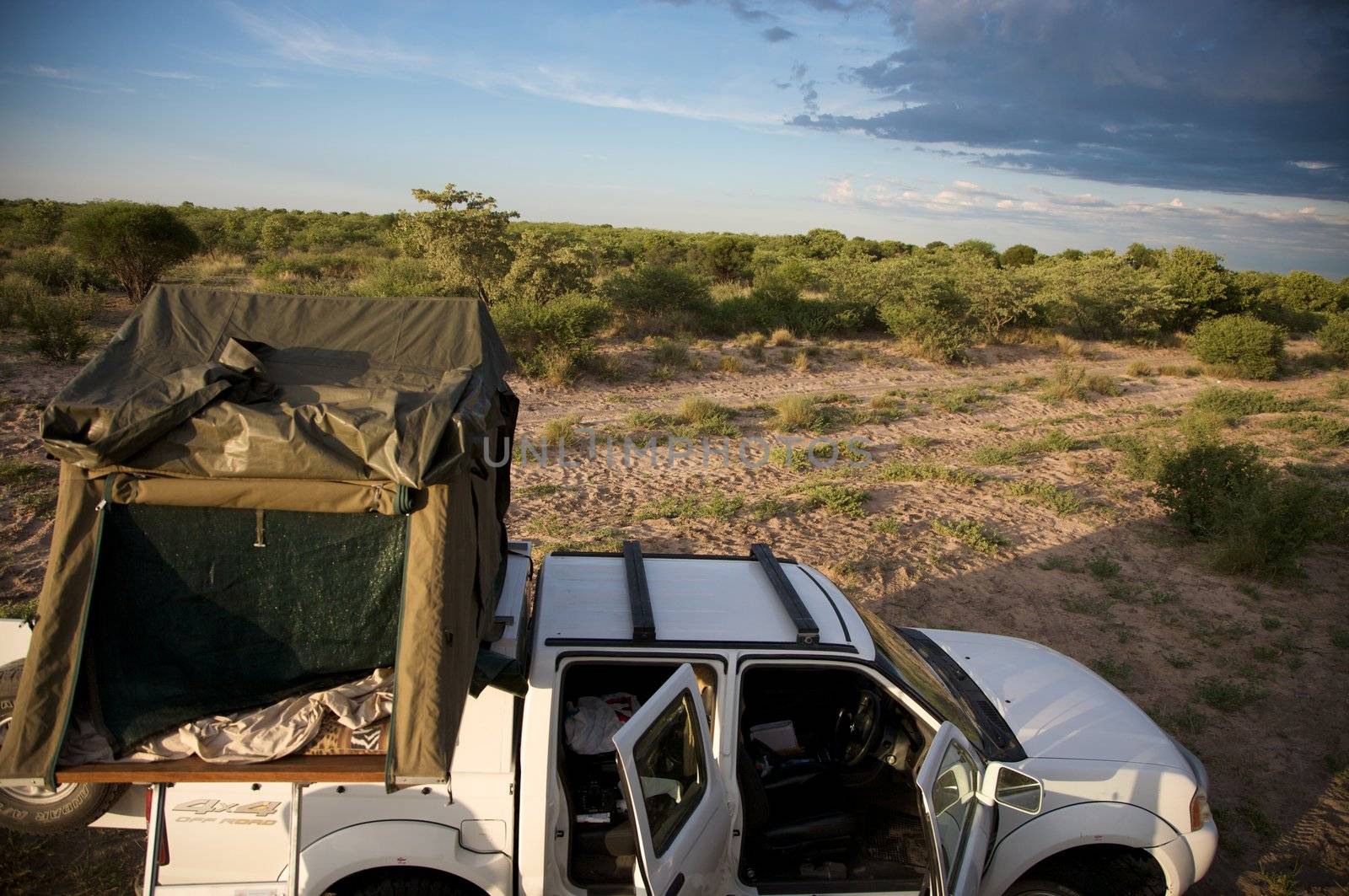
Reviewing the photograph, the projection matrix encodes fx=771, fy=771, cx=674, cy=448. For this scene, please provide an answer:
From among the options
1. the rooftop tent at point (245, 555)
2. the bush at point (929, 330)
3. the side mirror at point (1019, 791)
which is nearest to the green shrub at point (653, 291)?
the bush at point (929, 330)

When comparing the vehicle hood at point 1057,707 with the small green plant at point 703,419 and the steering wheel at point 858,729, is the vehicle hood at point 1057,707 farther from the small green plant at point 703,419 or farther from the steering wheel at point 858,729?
the small green plant at point 703,419

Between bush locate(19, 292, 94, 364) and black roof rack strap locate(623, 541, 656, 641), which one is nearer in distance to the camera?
black roof rack strap locate(623, 541, 656, 641)

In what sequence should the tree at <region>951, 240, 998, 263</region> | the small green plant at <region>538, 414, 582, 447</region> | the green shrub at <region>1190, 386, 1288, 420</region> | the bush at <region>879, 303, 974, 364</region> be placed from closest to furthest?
the small green plant at <region>538, 414, 582, 447</region> < the green shrub at <region>1190, 386, 1288, 420</region> < the bush at <region>879, 303, 974, 364</region> < the tree at <region>951, 240, 998, 263</region>

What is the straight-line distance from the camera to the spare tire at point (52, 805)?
2670 mm

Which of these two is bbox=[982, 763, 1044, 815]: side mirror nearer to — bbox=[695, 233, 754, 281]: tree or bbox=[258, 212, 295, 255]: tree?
bbox=[695, 233, 754, 281]: tree

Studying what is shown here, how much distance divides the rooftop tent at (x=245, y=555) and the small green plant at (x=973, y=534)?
20.8 ft

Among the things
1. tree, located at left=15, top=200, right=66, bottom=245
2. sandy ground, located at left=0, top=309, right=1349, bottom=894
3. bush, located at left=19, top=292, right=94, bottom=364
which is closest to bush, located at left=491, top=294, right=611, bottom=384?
sandy ground, located at left=0, top=309, right=1349, bottom=894

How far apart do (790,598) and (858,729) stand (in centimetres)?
73

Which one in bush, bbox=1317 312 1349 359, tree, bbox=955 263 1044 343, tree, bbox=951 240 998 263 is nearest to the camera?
tree, bbox=955 263 1044 343

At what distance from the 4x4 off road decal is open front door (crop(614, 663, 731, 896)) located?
1247 mm

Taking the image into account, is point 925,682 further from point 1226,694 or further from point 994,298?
point 994,298

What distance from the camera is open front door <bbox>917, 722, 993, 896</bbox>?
244 centimetres

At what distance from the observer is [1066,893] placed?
310 centimetres

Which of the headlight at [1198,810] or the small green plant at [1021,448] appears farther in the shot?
the small green plant at [1021,448]
